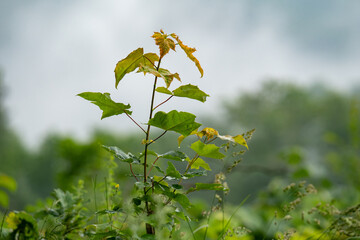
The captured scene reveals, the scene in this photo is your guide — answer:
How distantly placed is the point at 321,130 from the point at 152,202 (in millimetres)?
21708

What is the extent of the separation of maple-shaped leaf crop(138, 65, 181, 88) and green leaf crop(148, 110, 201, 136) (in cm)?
7

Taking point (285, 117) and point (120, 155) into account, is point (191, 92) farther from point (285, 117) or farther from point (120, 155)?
point (285, 117)

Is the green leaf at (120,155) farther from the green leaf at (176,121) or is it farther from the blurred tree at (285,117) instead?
the blurred tree at (285,117)

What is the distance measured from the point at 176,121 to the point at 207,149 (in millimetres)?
97

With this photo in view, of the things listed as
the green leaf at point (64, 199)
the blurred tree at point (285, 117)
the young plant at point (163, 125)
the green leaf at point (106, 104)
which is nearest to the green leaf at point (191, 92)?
the young plant at point (163, 125)

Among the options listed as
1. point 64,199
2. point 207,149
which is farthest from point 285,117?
point 207,149

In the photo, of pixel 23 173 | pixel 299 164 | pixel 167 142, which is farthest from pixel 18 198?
pixel 299 164

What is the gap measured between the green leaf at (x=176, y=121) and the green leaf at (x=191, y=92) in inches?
1.8

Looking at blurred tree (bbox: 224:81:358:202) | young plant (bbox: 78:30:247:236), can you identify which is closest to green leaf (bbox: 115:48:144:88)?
young plant (bbox: 78:30:247:236)

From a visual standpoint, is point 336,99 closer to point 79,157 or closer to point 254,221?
point 79,157

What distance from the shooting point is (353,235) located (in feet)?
3.17

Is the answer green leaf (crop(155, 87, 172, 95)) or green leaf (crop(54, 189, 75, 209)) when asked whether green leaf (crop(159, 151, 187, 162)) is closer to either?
green leaf (crop(155, 87, 172, 95))

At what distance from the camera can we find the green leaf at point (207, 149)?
796 mm

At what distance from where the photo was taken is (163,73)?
82 centimetres
